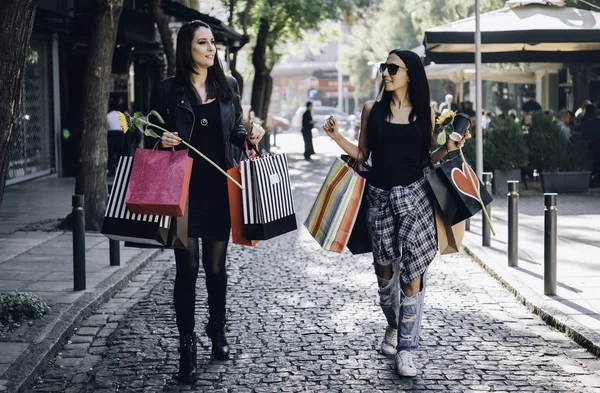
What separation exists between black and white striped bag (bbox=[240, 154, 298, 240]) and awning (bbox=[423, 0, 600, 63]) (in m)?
10.8

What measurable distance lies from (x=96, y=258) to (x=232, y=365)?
14.7 ft

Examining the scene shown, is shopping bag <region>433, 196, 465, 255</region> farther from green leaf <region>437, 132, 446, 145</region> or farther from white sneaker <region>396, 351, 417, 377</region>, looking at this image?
white sneaker <region>396, 351, 417, 377</region>

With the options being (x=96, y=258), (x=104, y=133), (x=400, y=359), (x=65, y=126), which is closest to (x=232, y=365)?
(x=400, y=359)

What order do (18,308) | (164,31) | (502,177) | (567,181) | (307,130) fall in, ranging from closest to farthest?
(18,308) → (567,181) → (502,177) → (164,31) → (307,130)

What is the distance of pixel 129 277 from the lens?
9.15 meters

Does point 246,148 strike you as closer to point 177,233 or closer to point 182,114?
point 182,114

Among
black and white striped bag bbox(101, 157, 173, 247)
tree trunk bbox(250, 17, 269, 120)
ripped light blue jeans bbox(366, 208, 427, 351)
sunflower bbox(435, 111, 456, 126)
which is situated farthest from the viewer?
tree trunk bbox(250, 17, 269, 120)

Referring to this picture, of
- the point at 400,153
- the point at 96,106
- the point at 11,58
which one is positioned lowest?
the point at 400,153

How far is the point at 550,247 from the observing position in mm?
7883

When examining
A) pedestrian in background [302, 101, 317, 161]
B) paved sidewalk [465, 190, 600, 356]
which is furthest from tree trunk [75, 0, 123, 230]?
pedestrian in background [302, 101, 317, 161]

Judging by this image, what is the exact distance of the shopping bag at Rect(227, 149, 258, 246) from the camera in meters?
5.46

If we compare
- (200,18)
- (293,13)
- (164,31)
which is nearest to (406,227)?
(164,31)

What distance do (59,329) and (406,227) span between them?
2608mm

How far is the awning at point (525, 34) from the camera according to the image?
1605cm
